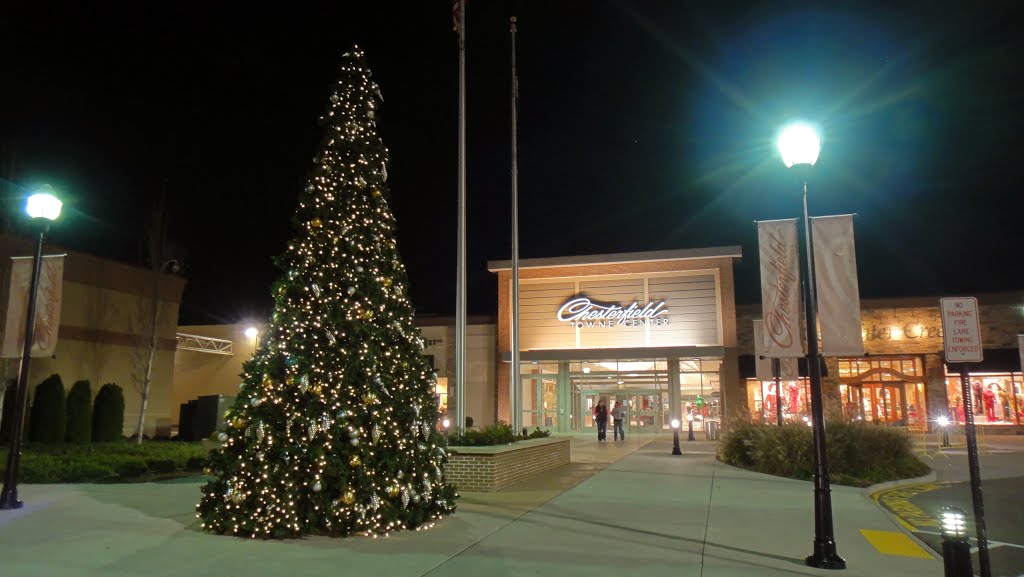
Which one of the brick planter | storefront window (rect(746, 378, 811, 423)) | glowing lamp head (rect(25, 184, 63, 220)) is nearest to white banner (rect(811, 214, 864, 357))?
the brick planter

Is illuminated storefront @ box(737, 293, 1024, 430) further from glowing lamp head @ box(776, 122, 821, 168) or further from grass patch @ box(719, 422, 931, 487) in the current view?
glowing lamp head @ box(776, 122, 821, 168)

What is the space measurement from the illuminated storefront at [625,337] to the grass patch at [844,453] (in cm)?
1514

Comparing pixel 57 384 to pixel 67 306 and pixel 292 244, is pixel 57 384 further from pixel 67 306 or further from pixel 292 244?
pixel 292 244

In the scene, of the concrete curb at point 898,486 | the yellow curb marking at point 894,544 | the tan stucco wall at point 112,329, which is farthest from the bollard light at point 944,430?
the tan stucco wall at point 112,329

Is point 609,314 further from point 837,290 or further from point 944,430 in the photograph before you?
point 837,290

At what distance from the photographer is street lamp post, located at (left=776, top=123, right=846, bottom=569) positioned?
24.7 ft

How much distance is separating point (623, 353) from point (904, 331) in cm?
1265

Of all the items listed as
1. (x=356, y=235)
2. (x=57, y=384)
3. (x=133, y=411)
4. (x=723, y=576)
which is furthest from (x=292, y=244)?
(x=133, y=411)

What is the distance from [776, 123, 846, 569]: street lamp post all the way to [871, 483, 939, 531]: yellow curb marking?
11.5ft

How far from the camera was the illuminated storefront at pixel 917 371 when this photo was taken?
30.9 metres

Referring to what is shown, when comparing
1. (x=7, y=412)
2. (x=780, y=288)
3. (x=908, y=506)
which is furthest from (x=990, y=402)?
(x=7, y=412)

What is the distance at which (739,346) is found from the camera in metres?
33.0

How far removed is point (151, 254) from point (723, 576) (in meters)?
26.4

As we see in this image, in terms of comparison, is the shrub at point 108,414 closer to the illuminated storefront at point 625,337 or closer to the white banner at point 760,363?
the illuminated storefront at point 625,337
